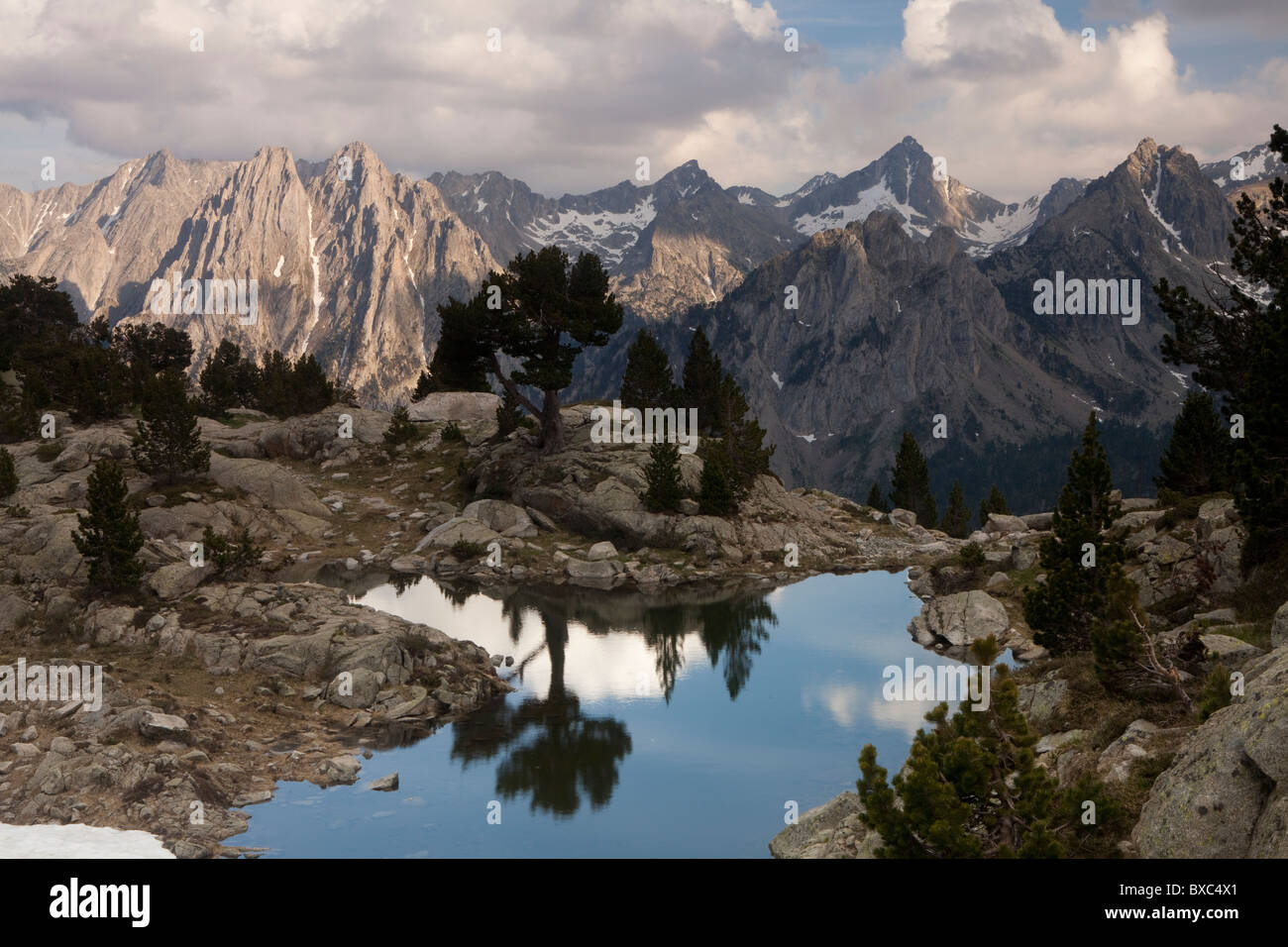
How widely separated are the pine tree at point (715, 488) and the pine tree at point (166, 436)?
33643 mm

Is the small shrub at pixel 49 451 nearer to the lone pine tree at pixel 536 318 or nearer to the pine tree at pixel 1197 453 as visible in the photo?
the lone pine tree at pixel 536 318

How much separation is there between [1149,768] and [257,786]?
2283 cm

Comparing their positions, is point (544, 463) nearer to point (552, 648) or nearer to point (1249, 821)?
point (552, 648)

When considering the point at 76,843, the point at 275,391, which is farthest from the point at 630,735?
the point at 275,391

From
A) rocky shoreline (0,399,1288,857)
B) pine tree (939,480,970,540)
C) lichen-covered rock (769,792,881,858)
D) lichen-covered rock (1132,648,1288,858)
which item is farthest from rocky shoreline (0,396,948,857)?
pine tree (939,480,970,540)

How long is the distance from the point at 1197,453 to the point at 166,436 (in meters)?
67.2

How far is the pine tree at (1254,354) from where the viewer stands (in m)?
26.3

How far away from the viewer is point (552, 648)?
1751 inches

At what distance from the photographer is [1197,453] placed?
193 ft

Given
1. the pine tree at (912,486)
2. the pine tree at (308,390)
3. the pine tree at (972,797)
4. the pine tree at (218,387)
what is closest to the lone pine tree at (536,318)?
the pine tree at (308,390)

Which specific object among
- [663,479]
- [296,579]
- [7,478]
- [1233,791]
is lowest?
[296,579]

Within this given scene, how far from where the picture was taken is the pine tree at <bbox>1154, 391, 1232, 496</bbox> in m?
55.4

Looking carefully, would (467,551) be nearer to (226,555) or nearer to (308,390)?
(226,555)
